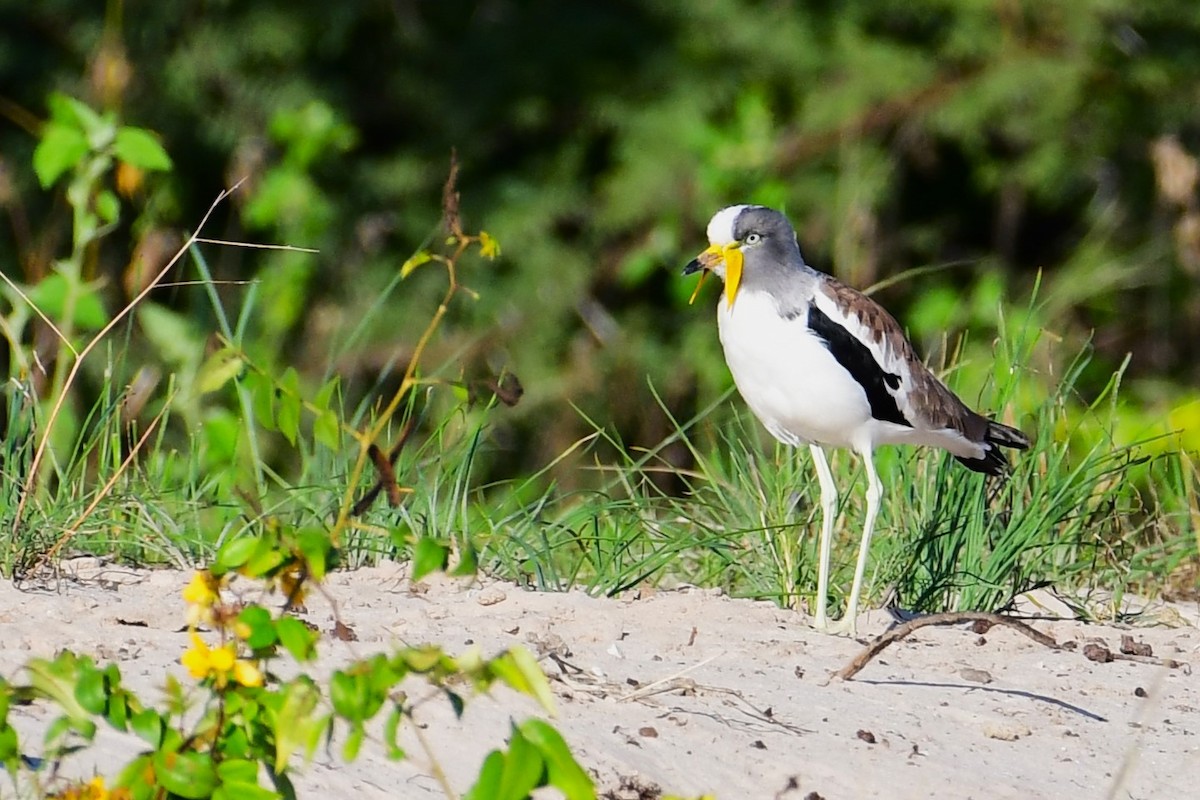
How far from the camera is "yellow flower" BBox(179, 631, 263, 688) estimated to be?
105 inches

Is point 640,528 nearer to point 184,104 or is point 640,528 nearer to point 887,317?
point 887,317

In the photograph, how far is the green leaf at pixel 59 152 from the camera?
16.4ft

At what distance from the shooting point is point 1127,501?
5.48 m

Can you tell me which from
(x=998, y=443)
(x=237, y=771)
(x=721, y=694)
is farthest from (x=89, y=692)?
(x=998, y=443)

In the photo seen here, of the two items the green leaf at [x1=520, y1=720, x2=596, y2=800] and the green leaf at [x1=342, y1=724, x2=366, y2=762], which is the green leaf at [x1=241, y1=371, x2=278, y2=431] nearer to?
the green leaf at [x1=342, y1=724, x2=366, y2=762]

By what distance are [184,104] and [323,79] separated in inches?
29.2

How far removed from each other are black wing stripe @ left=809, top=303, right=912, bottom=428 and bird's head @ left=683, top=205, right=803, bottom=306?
203 millimetres

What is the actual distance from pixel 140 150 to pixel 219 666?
8.33 feet

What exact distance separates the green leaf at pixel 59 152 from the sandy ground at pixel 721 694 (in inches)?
45.8

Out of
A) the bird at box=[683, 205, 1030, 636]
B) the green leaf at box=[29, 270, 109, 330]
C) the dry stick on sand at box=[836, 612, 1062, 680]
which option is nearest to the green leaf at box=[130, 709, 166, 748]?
the dry stick on sand at box=[836, 612, 1062, 680]

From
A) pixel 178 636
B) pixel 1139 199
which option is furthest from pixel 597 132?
pixel 178 636

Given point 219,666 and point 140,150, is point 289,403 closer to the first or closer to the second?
point 219,666

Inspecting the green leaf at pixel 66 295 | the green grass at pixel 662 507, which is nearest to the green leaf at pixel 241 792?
the green grass at pixel 662 507

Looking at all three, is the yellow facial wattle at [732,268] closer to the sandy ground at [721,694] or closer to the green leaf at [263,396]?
the sandy ground at [721,694]
